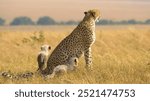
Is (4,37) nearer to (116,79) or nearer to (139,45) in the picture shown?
(139,45)

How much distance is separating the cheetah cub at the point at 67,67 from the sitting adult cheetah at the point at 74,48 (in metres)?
0.08

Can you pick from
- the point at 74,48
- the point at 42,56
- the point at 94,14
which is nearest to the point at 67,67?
the point at 74,48

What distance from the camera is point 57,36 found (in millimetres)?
16172

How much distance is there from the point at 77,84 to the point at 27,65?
2.12 m

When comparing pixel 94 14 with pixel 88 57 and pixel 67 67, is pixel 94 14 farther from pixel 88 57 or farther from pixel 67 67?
pixel 67 67

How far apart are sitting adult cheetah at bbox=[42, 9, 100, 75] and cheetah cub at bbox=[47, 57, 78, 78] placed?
3.2 inches

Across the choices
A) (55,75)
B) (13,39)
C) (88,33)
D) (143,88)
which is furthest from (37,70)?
(13,39)

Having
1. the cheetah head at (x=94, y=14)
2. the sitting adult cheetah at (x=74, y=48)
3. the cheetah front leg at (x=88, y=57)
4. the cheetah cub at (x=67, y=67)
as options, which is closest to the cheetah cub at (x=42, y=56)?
the sitting adult cheetah at (x=74, y=48)

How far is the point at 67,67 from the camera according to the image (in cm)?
829

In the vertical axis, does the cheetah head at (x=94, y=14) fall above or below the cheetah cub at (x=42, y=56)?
above

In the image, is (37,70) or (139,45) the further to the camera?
(139,45)

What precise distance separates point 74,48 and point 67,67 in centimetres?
32

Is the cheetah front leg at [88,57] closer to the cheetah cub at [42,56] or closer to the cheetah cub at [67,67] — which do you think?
the cheetah cub at [67,67]

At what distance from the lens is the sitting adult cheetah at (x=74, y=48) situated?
8.38 metres
